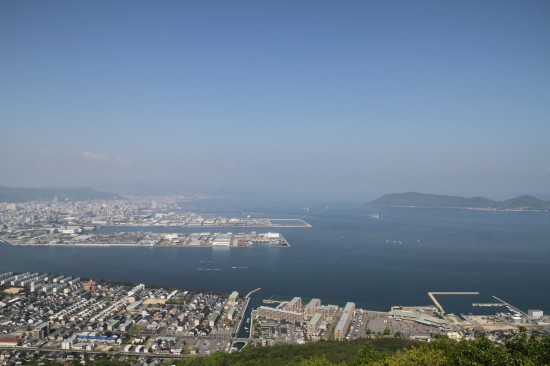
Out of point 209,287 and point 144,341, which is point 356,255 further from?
point 144,341

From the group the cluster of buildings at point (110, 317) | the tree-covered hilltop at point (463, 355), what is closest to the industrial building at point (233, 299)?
the cluster of buildings at point (110, 317)

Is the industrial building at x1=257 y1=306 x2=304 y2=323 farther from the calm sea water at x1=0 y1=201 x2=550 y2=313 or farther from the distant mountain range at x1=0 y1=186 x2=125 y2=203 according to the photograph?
the distant mountain range at x1=0 y1=186 x2=125 y2=203

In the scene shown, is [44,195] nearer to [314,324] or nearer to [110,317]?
[110,317]

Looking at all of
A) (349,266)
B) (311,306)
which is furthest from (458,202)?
(311,306)

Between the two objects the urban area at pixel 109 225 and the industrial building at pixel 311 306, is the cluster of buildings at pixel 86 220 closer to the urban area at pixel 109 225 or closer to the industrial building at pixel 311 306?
the urban area at pixel 109 225

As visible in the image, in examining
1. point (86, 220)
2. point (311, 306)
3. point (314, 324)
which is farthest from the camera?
point (86, 220)

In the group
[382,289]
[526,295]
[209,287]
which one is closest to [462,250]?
[526,295]

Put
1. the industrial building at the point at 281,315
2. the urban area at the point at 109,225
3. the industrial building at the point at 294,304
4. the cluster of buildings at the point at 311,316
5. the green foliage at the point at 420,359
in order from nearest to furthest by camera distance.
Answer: the green foliage at the point at 420,359, the cluster of buildings at the point at 311,316, the industrial building at the point at 281,315, the industrial building at the point at 294,304, the urban area at the point at 109,225
